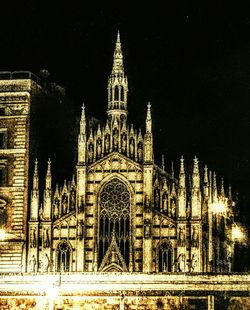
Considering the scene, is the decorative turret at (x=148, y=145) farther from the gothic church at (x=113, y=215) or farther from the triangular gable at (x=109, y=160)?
the triangular gable at (x=109, y=160)

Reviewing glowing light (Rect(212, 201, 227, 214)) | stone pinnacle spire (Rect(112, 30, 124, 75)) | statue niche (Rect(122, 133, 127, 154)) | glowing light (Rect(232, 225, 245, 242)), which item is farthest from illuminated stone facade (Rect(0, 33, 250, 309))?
glowing light (Rect(232, 225, 245, 242))

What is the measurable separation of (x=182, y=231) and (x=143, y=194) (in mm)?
4138

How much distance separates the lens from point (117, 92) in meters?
77.2

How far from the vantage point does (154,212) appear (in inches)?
2844

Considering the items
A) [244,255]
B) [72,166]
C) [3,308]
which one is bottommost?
[3,308]

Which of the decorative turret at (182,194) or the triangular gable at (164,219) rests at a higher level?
the decorative turret at (182,194)

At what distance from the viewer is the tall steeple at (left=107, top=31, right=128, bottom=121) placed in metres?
76.0

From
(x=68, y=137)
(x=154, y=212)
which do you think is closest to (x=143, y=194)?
(x=154, y=212)

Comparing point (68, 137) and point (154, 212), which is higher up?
point (68, 137)

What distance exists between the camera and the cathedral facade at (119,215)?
2815 inches

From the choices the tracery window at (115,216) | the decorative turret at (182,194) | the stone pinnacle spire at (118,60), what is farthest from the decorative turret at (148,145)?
the stone pinnacle spire at (118,60)

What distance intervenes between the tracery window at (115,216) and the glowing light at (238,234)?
14.3m

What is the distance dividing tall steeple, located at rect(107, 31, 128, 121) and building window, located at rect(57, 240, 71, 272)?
34.9 feet

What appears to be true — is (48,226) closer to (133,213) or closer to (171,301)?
(133,213)
